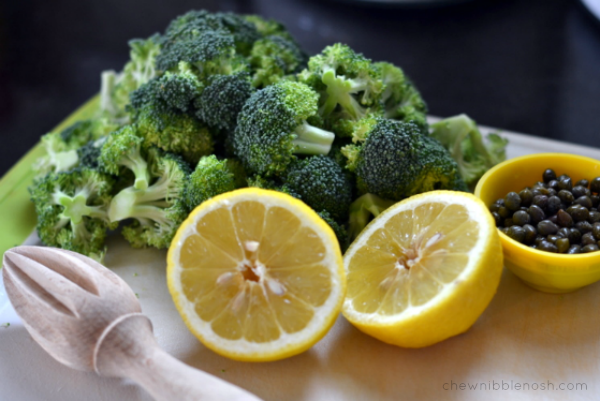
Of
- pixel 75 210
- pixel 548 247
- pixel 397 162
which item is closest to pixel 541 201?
pixel 548 247

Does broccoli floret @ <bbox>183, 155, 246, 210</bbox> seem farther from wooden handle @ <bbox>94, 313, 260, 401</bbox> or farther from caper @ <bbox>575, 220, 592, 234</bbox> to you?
caper @ <bbox>575, 220, 592, 234</bbox>

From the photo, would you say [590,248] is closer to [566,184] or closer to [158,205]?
[566,184]

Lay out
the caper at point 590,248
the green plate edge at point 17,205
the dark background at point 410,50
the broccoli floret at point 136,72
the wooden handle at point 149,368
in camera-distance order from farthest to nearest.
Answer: the dark background at point 410,50 → the broccoli floret at point 136,72 → the green plate edge at point 17,205 → the caper at point 590,248 → the wooden handle at point 149,368

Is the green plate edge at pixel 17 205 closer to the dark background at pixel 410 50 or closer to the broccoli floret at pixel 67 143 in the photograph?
the broccoli floret at pixel 67 143

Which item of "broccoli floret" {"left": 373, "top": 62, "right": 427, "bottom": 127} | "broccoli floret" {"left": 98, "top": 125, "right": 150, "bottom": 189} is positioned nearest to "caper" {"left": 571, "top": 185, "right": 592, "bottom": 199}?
"broccoli floret" {"left": 373, "top": 62, "right": 427, "bottom": 127}

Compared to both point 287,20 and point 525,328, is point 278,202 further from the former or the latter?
point 287,20

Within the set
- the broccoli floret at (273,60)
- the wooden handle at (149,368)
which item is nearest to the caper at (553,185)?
the broccoli floret at (273,60)
